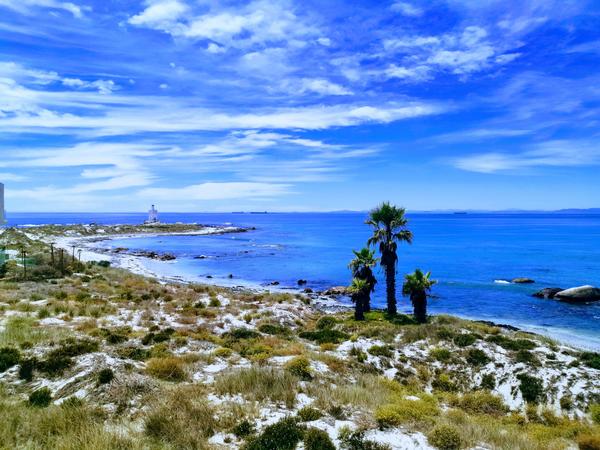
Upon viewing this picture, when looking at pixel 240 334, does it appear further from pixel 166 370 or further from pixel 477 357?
pixel 477 357

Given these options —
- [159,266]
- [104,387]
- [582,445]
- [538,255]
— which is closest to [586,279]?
[538,255]

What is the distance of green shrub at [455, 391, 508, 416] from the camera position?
14.1 meters

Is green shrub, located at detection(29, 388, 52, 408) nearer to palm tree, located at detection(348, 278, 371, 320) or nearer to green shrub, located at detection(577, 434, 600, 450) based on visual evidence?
green shrub, located at detection(577, 434, 600, 450)

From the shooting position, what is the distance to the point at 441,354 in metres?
19.3

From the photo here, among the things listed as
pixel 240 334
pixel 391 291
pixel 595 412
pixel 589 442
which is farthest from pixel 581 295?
pixel 240 334

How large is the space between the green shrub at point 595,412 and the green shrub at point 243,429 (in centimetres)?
1225

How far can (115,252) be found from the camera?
8862 centimetres

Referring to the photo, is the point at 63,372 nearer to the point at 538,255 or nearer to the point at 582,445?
the point at 582,445

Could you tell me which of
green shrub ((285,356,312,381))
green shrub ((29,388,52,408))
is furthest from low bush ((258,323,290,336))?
green shrub ((29,388,52,408))

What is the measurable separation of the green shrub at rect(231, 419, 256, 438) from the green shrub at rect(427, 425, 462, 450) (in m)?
4.06

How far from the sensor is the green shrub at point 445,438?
8.89 meters

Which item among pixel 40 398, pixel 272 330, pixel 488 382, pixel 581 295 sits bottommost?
pixel 581 295

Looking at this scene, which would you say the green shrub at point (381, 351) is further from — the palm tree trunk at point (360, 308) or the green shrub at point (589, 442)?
the palm tree trunk at point (360, 308)

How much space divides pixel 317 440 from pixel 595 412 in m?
11.6
